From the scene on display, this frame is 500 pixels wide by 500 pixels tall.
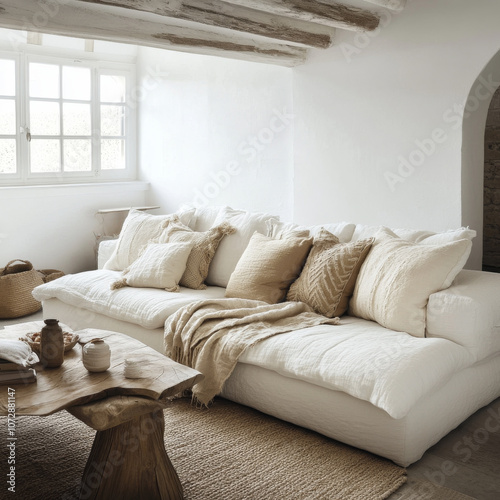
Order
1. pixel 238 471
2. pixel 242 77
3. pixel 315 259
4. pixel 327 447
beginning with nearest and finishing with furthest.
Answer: pixel 238 471, pixel 327 447, pixel 315 259, pixel 242 77

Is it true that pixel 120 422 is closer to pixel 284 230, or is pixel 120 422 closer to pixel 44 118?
pixel 284 230

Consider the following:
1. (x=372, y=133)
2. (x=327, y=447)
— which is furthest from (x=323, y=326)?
(x=372, y=133)

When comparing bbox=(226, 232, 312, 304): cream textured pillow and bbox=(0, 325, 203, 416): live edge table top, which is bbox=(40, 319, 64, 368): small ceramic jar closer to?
bbox=(0, 325, 203, 416): live edge table top

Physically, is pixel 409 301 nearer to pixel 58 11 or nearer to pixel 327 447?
pixel 327 447

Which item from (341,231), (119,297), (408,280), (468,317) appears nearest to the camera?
(468,317)

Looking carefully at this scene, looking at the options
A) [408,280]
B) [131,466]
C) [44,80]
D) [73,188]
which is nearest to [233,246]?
[408,280]

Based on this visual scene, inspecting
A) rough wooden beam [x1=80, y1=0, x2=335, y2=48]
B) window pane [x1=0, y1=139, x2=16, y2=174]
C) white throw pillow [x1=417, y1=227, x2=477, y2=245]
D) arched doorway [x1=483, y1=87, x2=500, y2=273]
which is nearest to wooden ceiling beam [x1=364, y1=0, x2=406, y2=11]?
rough wooden beam [x1=80, y1=0, x2=335, y2=48]

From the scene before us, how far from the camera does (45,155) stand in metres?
6.25

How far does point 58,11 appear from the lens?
407cm

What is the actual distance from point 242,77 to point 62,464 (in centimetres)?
390

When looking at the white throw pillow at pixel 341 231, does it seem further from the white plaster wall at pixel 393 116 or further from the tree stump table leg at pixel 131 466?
the tree stump table leg at pixel 131 466

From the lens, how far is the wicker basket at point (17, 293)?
5.20m

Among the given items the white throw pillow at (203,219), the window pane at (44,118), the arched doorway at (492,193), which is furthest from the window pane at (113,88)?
the arched doorway at (492,193)

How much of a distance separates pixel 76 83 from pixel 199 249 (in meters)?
2.91
